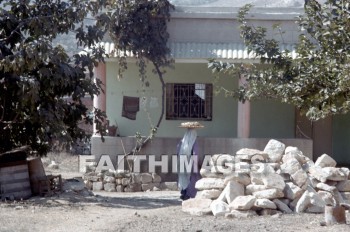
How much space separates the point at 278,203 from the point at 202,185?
1.27 metres

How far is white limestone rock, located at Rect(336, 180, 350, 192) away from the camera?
34.3 ft

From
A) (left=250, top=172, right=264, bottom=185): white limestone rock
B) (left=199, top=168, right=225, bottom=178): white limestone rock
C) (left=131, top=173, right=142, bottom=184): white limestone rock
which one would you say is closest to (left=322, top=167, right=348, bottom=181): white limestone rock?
(left=250, top=172, right=264, bottom=185): white limestone rock

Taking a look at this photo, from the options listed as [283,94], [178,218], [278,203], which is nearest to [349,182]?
[278,203]

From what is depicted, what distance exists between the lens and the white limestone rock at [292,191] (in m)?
9.89

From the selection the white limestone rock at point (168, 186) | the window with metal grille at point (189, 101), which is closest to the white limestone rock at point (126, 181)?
the white limestone rock at point (168, 186)

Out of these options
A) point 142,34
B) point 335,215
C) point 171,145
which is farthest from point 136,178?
point 335,215

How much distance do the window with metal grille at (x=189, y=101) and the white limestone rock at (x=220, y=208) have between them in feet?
23.2

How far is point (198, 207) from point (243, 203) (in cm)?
88

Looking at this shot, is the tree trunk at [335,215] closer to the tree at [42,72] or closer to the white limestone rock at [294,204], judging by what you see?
the white limestone rock at [294,204]

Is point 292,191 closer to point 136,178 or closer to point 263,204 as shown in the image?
point 263,204

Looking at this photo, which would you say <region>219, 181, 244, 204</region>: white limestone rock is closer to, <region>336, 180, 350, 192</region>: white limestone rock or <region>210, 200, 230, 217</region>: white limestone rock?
<region>210, 200, 230, 217</region>: white limestone rock

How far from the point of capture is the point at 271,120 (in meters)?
17.1

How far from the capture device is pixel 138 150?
15.8 meters

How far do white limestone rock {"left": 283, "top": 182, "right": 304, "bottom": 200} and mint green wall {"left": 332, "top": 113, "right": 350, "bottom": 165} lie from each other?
7.95 m
